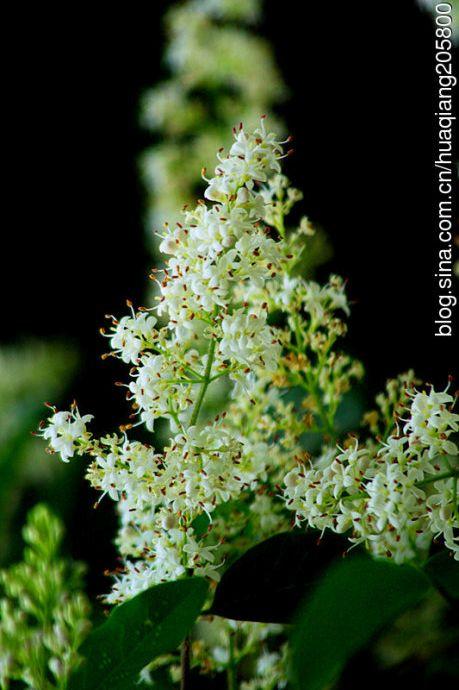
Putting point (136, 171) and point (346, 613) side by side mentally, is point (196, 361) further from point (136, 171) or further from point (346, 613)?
point (136, 171)

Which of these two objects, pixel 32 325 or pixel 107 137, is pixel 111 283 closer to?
pixel 32 325

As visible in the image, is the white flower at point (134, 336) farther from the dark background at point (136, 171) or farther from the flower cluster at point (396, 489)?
the dark background at point (136, 171)

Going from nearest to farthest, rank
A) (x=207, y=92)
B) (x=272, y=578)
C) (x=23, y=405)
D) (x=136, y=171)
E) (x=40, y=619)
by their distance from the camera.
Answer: (x=272, y=578) → (x=40, y=619) → (x=23, y=405) → (x=207, y=92) → (x=136, y=171)

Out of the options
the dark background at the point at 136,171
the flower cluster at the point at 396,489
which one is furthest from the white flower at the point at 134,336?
the dark background at the point at 136,171

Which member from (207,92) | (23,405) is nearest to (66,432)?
(23,405)

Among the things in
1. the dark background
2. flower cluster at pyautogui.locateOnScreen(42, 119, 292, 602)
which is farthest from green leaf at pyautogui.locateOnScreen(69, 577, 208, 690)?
the dark background

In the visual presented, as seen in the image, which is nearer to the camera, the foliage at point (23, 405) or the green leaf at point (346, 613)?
the green leaf at point (346, 613)
